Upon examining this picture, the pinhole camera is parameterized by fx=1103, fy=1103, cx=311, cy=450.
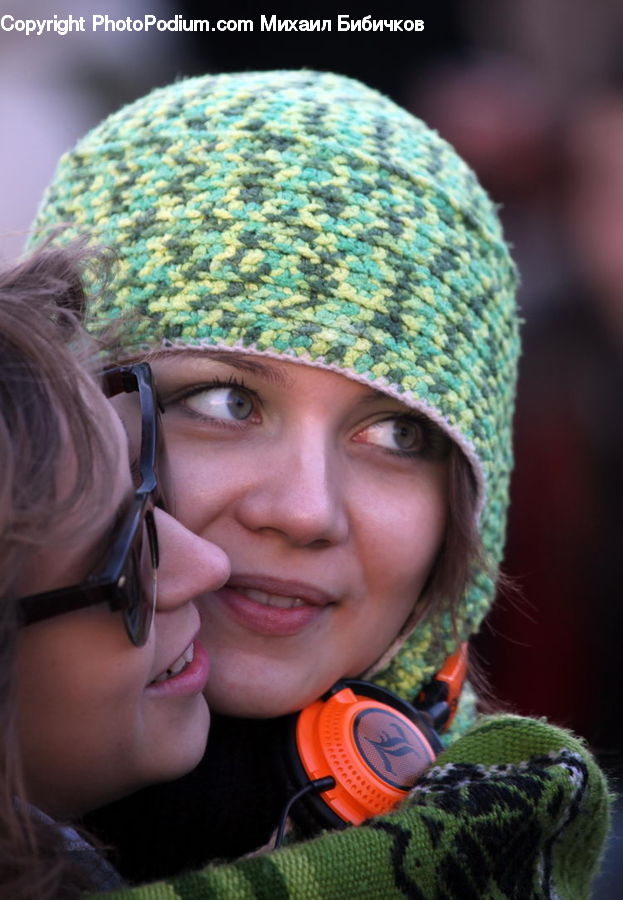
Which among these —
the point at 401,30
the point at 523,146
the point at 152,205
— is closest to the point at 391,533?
the point at 152,205

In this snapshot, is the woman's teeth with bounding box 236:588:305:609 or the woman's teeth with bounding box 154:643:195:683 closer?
the woman's teeth with bounding box 154:643:195:683

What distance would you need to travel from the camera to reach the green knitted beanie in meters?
1.48

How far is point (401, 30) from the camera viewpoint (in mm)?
3148

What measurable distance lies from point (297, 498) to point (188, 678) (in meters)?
0.28

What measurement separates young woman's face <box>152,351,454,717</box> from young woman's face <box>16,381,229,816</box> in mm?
195

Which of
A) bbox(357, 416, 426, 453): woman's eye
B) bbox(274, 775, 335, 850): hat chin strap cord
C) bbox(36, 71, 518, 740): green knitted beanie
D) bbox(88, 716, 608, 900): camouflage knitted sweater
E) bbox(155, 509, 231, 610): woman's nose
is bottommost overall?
bbox(274, 775, 335, 850): hat chin strap cord

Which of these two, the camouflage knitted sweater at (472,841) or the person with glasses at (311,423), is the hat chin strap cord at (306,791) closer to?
the person with glasses at (311,423)

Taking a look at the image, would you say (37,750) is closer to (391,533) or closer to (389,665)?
(391,533)

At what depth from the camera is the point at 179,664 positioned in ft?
4.25

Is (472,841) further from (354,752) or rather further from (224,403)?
(224,403)

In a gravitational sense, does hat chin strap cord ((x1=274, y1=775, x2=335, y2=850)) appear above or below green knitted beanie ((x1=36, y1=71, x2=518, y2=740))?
below

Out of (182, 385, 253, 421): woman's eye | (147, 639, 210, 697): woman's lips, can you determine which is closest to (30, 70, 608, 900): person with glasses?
(182, 385, 253, 421): woman's eye

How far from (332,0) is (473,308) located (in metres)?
1.99

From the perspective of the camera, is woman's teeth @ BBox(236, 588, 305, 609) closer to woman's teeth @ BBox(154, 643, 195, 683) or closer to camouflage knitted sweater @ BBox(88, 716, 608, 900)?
woman's teeth @ BBox(154, 643, 195, 683)
